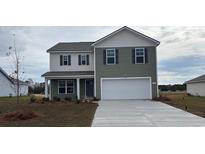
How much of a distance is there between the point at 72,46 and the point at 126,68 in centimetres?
704

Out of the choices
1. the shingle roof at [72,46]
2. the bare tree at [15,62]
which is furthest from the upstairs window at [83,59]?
the bare tree at [15,62]

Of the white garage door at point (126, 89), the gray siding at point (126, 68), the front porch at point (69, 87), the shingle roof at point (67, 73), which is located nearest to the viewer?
the gray siding at point (126, 68)

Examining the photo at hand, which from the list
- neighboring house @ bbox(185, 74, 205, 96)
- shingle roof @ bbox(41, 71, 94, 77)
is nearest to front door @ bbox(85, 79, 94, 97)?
shingle roof @ bbox(41, 71, 94, 77)

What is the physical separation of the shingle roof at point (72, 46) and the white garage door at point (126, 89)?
180 inches

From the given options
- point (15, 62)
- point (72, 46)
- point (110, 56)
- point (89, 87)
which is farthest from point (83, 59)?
point (15, 62)

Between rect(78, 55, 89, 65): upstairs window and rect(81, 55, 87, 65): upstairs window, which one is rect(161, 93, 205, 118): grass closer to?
rect(78, 55, 89, 65): upstairs window

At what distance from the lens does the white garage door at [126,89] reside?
25.7 metres

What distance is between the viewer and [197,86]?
123 feet

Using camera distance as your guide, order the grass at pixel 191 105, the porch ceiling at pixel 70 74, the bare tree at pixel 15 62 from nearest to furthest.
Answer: the grass at pixel 191 105 < the bare tree at pixel 15 62 < the porch ceiling at pixel 70 74

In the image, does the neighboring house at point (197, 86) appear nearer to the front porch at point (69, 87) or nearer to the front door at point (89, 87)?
the front door at point (89, 87)

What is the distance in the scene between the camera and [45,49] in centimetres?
2903

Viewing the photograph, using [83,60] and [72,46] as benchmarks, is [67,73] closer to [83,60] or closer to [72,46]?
[83,60]
